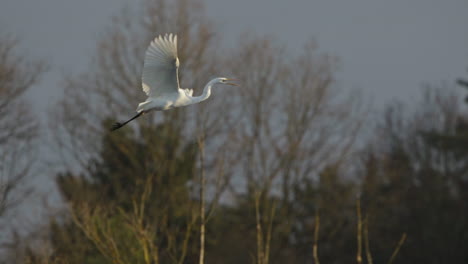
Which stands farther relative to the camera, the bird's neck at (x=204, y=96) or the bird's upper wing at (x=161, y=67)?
the bird's neck at (x=204, y=96)

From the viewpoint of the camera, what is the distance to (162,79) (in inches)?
388

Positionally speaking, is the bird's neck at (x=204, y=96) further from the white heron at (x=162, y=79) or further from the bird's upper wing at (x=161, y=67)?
the bird's upper wing at (x=161, y=67)

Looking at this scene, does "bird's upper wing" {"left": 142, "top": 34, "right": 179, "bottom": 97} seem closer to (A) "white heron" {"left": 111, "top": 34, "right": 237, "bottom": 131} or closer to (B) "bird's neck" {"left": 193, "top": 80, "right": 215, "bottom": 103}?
(A) "white heron" {"left": 111, "top": 34, "right": 237, "bottom": 131}

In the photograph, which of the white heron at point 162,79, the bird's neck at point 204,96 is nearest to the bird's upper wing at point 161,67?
the white heron at point 162,79

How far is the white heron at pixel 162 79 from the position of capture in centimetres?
955

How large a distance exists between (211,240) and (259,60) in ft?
23.2

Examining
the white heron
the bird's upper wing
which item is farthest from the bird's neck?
the bird's upper wing

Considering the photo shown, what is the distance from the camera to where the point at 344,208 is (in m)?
25.2

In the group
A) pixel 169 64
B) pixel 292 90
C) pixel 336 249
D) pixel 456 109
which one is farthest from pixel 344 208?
pixel 169 64

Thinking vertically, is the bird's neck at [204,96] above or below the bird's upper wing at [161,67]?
below

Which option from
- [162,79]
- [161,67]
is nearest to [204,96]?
[162,79]

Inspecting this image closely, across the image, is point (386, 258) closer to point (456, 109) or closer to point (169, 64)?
point (456, 109)

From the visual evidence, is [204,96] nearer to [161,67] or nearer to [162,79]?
[162,79]

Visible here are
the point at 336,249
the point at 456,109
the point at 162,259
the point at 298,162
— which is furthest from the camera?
the point at 456,109
